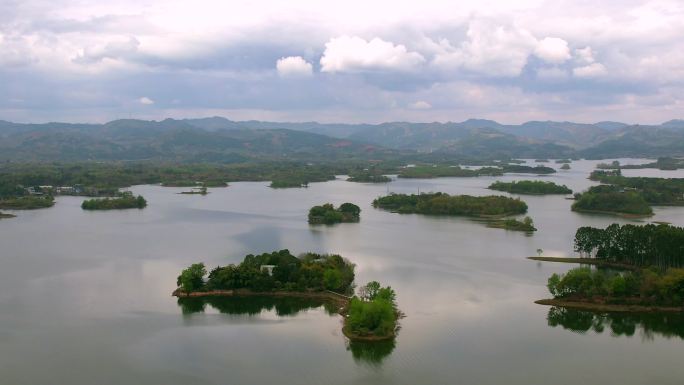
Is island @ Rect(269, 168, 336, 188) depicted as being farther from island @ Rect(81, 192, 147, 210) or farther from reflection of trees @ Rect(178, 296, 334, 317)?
reflection of trees @ Rect(178, 296, 334, 317)

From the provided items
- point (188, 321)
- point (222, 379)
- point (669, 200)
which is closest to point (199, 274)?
point (188, 321)

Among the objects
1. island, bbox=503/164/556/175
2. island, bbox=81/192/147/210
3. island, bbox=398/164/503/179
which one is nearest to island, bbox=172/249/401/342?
island, bbox=81/192/147/210

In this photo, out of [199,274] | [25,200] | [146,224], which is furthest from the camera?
[25,200]

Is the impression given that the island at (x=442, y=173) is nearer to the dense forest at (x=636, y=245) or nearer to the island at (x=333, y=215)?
the island at (x=333, y=215)

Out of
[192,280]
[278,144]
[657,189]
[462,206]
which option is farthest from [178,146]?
[192,280]

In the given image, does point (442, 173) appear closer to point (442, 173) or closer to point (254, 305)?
point (442, 173)

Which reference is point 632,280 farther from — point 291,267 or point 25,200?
point 25,200
